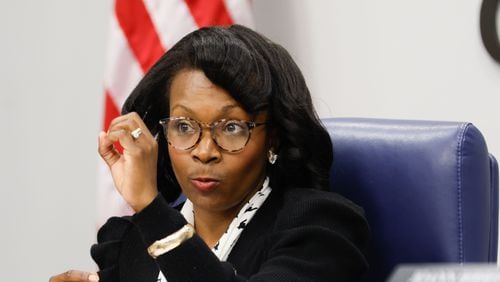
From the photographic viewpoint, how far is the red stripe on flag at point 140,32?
2.12m

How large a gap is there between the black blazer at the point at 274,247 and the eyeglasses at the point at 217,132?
0.41ft

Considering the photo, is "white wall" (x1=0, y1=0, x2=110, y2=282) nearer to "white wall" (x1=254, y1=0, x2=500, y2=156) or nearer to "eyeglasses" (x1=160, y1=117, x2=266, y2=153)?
"white wall" (x1=254, y1=0, x2=500, y2=156)

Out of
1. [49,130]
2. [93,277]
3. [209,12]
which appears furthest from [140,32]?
[93,277]

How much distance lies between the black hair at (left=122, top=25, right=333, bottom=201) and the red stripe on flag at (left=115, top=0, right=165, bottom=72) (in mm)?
725

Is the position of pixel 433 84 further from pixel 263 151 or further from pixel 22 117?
pixel 22 117

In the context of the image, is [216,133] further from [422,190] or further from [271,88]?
[422,190]

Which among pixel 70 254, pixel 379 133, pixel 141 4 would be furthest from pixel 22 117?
pixel 379 133

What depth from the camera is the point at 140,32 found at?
7.00 ft

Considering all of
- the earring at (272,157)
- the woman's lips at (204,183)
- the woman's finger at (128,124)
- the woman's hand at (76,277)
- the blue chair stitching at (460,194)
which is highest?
the woman's finger at (128,124)

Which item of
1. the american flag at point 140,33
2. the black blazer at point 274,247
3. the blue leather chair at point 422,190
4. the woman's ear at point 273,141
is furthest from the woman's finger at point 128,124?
the american flag at point 140,33

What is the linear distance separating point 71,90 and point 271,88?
1.51 m

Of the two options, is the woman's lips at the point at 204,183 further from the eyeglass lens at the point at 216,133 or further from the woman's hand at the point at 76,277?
the woman's hand at the point at 76,277

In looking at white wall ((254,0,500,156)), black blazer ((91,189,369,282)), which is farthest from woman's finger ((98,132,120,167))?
white wall ((254,0,500,156))

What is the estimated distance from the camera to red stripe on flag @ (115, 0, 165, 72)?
2.12 meters
